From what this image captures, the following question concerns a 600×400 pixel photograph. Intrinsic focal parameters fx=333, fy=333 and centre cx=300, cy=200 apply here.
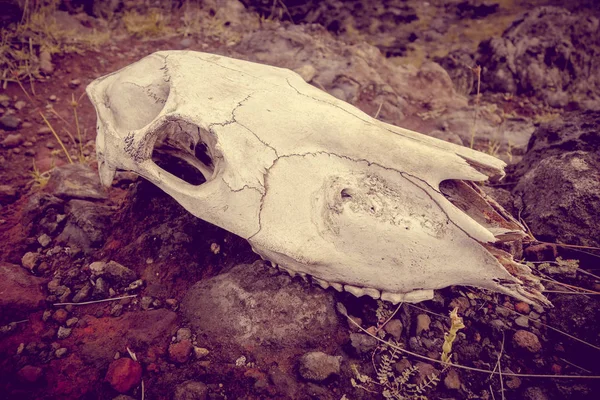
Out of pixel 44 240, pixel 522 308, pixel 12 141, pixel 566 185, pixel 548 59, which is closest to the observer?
pixel 522 308

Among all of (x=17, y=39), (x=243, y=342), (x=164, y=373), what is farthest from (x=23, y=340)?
(x=17, y=39)

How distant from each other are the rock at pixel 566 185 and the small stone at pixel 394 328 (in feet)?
3.66

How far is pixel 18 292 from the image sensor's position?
180 centimetres

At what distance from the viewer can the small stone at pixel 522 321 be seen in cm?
174

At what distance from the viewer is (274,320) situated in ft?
5.64

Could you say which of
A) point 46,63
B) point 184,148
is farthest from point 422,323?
point 46,63

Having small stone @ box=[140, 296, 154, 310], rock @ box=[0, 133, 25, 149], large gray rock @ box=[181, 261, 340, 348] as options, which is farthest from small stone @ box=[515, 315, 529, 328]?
rock @ box=[0, 133, 25, 149]

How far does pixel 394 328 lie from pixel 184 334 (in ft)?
3.53

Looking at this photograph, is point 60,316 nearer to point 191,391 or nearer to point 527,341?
point 191,391

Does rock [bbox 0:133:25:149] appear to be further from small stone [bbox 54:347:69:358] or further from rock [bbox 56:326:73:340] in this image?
small stone [bbox 54:347:69:358]

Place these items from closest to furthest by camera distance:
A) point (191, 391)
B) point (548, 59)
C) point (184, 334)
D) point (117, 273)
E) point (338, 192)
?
point (191, 391)
point (338, 192)
point (184, 334)
point (117, 273)
point (548, 59)

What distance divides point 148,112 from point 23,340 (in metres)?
1.33

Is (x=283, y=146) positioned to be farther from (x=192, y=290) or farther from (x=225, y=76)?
(x=192, y=290)

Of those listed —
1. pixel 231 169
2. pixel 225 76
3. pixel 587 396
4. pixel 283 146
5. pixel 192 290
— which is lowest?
pixel 192 290
